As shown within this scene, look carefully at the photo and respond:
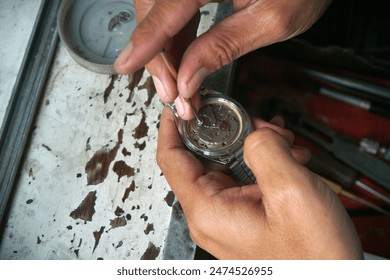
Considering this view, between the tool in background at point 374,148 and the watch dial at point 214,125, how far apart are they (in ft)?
2.14

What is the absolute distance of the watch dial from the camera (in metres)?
0.91

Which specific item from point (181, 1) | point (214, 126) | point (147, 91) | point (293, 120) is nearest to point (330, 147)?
point (293, 120)

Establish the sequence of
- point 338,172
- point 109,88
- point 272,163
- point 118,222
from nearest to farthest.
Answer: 1. point 272,163
2. point 118,222
3. point 109,88
4. point 338,172

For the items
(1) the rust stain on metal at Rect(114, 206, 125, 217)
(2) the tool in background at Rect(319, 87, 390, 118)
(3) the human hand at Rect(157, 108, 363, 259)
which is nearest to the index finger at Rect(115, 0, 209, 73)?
(3) the human hand at Rect(157, 108, 363, 259)

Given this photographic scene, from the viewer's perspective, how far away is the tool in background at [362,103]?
4.47 ft

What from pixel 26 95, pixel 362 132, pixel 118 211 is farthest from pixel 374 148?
pixel 26 95

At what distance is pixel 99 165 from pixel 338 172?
32.6 inches

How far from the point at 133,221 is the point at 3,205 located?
32 cm

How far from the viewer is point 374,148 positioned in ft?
4.36

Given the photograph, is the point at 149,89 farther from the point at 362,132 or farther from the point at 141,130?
the point at 362,132

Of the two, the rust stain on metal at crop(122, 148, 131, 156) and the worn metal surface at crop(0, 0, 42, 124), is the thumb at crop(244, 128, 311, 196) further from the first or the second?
the worn metal surface at crop(0, 0, 42, 124)

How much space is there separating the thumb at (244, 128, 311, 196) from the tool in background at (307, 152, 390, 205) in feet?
2.16

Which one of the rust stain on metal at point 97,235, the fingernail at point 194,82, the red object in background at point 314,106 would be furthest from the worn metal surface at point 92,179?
the red object in background at point 314,106

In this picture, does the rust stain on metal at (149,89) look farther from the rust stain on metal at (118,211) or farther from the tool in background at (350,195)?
the tool in background at (350,195)
